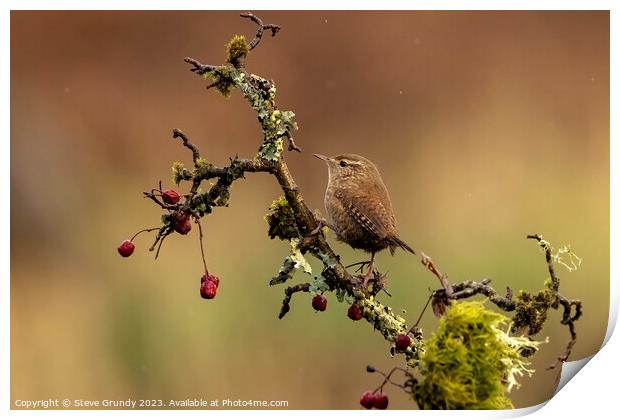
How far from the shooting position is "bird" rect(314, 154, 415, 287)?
2.38m

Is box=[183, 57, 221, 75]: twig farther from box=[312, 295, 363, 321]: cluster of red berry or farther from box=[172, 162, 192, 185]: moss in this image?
box=[312, 295, 363, 321]: cluster of red berry

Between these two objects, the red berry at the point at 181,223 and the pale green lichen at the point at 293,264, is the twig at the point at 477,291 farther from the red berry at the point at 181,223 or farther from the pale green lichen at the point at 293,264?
the red berry at the point at 181,223

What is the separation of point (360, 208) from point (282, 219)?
10.8 inches

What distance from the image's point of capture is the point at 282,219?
2.21m

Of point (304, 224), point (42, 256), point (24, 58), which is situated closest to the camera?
point (304, 224)

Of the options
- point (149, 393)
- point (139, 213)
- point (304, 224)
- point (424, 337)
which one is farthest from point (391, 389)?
point (139, 213)

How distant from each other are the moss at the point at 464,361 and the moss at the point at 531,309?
0.64ft

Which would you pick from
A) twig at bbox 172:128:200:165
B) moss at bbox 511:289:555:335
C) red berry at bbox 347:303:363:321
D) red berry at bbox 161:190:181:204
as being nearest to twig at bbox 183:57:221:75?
twig at bbox 172:128:200:165

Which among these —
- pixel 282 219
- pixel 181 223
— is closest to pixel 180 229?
pixel 181 223

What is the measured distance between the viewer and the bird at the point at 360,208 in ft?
7.80

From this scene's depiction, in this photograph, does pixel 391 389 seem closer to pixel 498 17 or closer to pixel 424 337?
pixel 424 337

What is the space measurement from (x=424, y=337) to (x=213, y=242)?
1164 mm

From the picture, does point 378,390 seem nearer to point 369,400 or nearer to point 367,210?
point 369,400

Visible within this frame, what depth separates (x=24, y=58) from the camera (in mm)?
2918
